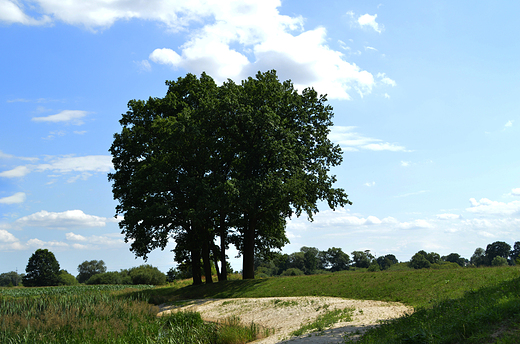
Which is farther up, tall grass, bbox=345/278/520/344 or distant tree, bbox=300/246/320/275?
tall grass, bbox=345/278/520/344

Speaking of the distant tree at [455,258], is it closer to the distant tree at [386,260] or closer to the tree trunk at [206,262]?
the distant tree at [386,260]

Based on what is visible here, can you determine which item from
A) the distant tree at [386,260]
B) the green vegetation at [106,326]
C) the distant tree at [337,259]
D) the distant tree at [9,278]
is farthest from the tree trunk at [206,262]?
the distant tree at [9,278]

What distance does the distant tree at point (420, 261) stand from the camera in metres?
61.8

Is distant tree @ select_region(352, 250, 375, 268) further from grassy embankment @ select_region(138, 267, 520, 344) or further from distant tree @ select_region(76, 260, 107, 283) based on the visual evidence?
distant tree @ select_region(76, 260, 107, 283)

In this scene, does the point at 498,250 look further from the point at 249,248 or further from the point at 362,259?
the point at 249,248

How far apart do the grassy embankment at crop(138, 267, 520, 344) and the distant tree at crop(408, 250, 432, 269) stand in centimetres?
4123

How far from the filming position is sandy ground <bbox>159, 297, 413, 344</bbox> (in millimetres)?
12852

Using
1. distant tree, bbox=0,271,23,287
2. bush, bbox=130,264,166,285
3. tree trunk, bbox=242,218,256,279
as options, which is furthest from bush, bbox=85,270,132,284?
distant tree, bbox=0,271,23,287

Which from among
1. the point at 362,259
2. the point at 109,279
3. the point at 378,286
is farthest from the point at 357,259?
the point at 378,286

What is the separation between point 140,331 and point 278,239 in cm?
2127

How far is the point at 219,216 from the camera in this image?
3244cm

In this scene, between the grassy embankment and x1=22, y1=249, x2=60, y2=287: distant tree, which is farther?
x1=22, y1=249, x2=60, y2=287: distant tree

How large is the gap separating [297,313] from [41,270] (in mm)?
81413

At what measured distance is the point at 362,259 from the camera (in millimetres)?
79688
